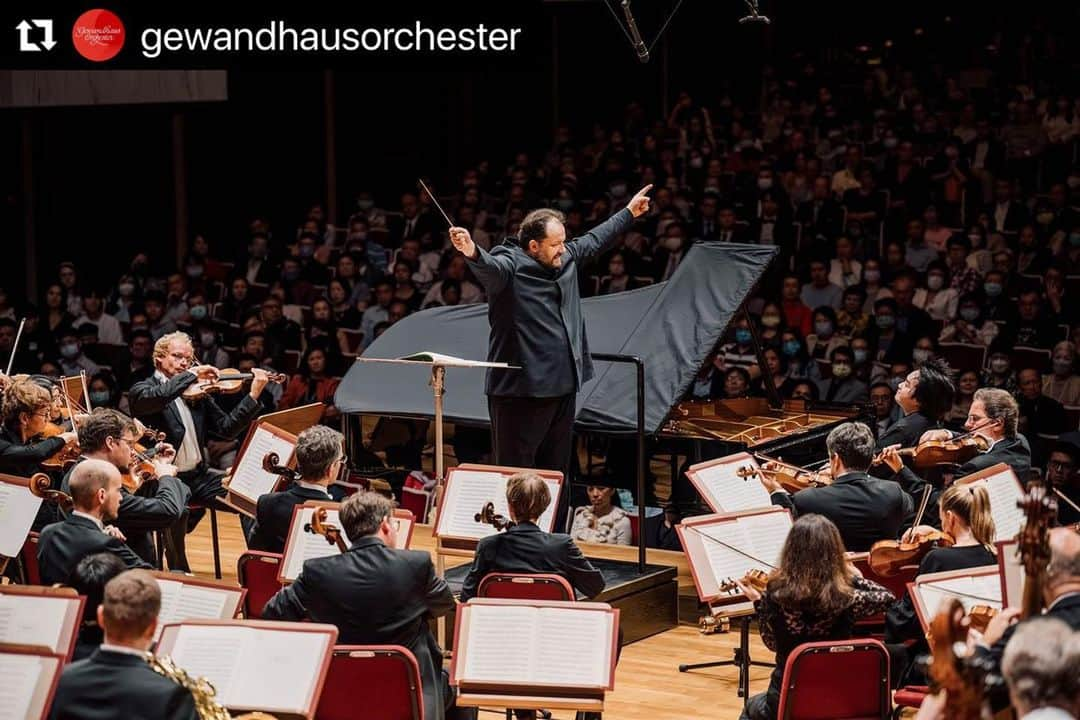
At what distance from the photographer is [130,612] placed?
11.6ft

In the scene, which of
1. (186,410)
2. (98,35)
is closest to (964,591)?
(186,410)

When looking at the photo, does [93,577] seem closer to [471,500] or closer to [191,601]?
[191,601]

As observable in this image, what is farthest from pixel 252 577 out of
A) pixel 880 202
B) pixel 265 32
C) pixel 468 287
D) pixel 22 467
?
pixel 880 202

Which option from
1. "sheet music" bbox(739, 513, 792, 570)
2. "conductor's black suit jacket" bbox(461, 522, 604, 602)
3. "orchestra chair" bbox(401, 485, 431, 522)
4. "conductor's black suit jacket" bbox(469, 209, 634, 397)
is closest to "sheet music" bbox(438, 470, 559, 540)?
"conductor's black suit jacket" bbox(461, 522, 604, 602)

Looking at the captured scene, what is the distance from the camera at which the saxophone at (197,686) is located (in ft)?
11.8

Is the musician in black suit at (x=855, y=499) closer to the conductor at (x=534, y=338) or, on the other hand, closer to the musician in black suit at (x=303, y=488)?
the conductor at (x=534, y=338)

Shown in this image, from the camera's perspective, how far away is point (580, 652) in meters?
4.23

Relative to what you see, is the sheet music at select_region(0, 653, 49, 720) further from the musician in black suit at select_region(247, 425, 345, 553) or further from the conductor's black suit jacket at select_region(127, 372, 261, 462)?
the conductor's black suit jacket at select_region(127, 372, 261, 462)

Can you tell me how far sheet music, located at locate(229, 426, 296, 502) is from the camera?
6234 mm

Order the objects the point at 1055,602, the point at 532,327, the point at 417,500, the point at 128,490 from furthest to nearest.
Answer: the point at 417,500, the point at 532,327, the point at 128,490, the point at 1055,602

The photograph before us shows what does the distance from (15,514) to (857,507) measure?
117 inches

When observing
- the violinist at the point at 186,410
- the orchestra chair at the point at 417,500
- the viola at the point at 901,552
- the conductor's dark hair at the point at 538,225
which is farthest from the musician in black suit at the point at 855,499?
the orchestra chair at the point at 417,500

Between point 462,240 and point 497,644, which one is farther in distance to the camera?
point 462,240

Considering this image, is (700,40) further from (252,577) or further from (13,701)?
(13,701)
